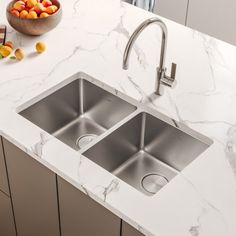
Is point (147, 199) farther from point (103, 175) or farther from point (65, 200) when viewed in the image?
point (65, 200)

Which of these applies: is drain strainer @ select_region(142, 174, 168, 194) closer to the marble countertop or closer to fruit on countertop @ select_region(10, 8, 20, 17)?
the marble countertop

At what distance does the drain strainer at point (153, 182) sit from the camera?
6.86 ft

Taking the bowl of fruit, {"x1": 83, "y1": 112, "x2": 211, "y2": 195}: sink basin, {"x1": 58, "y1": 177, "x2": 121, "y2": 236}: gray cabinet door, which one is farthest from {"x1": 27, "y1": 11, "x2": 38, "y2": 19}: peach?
{"x1": 58, "y1": 177, "x2": 121, "y2": 236}: gray cabinet door

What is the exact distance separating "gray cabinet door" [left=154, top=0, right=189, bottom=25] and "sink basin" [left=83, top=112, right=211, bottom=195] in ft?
5.70

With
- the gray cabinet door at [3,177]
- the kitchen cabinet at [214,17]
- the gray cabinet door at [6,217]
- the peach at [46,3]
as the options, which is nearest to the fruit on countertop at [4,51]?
the peach at [46,3]

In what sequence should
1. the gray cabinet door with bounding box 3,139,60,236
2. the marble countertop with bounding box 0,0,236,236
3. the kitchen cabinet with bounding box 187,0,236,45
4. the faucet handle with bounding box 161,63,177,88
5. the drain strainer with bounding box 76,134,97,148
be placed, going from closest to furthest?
the marble countertop with bounding box 0,0,236,236
the gray cabinet door with bounding box 3,139,60,236
the faucet handle with bounding box 161,63,177,88
the drain strainer with bounding box 76,134,97,148
the kitchen cabinet with bounding box 187,0,236,45

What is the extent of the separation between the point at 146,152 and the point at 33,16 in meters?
0.74

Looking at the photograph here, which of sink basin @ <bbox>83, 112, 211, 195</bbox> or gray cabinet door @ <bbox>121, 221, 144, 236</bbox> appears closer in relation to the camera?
gray cabinet door @ <bbox>121, 221, 144, 236</bbox>

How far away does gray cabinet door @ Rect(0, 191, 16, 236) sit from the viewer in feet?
7.37

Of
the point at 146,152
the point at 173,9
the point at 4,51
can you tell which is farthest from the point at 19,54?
the point at 173,9

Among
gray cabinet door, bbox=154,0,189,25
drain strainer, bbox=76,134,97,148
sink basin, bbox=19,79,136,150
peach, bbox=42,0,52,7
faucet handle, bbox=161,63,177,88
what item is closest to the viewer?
faucet handle, bbox=161,63,177,88

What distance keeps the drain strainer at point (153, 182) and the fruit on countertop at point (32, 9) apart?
31.6 inches

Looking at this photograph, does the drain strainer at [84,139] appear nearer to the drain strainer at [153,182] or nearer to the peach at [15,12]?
the drain strainer at [153,182]

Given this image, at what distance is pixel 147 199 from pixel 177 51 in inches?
33.1
